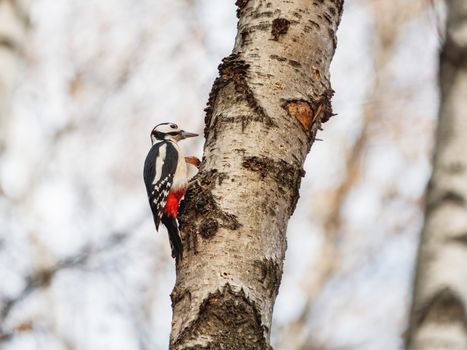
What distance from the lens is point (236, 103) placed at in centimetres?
241

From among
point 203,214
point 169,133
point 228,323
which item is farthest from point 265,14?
point 169,133

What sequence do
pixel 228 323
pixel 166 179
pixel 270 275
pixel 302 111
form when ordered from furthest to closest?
pixel 166 179 < pixel 302 111 < pixel 270 275 < pixel 228 323

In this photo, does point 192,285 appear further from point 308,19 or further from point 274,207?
point 308,19

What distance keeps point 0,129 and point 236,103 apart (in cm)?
73

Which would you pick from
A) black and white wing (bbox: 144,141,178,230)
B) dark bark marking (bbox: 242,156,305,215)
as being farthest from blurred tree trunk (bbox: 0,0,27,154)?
black and white wing (bbox: 144,141,178,230)

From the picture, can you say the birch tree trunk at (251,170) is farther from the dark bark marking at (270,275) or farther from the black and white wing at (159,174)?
the black and white wing at (159,174)

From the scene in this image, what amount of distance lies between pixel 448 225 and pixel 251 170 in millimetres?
707

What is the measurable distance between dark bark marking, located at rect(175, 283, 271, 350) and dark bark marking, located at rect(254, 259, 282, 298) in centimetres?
8

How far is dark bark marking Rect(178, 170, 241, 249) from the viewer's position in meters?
2.17

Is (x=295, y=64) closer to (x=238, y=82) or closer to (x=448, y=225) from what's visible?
(x=238, y=82)

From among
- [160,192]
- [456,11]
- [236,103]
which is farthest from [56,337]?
[456,11]

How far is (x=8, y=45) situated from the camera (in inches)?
86.6

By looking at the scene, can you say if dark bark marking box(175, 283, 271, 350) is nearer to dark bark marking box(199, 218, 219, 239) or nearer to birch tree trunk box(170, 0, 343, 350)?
birch tree trunk box(170, 0, 343, 350)

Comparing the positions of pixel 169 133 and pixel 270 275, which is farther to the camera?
pixel 169 133
